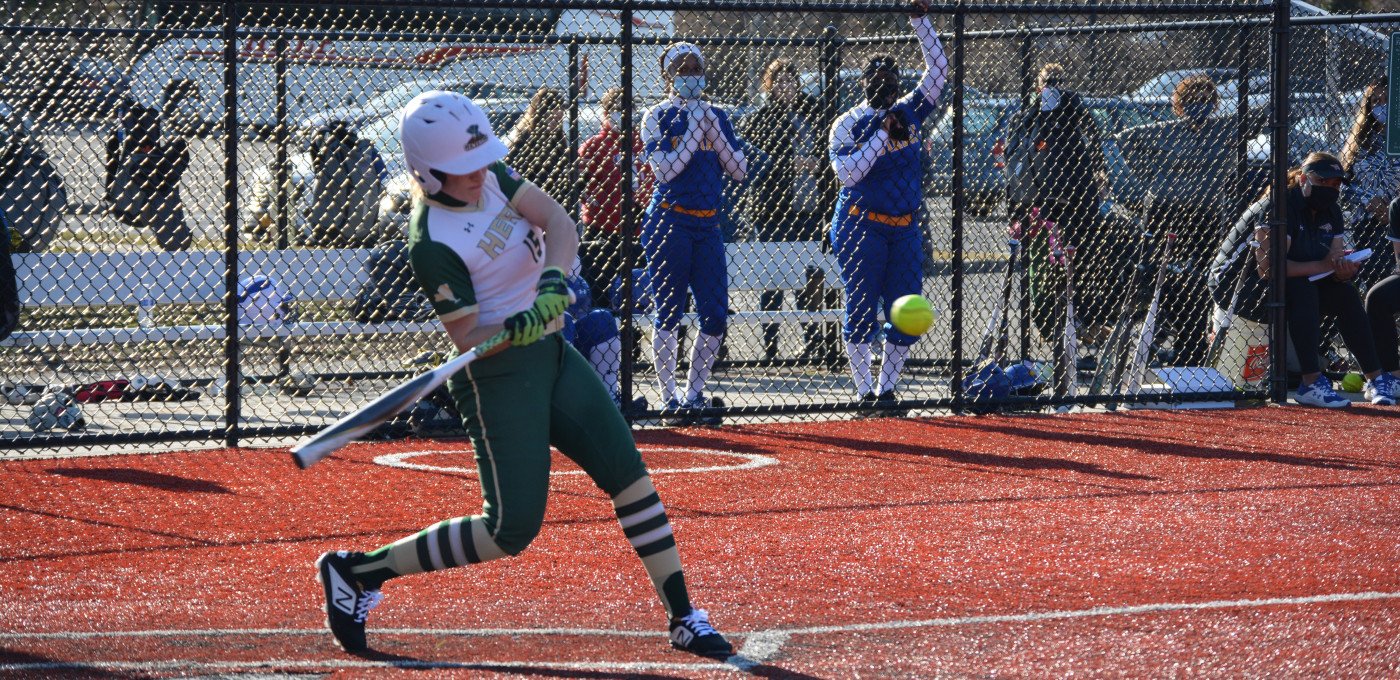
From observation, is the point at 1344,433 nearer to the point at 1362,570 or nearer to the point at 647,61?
the point at 1362,570

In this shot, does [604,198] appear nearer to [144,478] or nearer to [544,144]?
[544,144]

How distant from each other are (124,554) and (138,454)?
8.24ft

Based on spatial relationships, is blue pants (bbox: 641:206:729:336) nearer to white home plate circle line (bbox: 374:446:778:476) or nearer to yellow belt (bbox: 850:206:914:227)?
yellow belt (bbox: 850:206:914:227)

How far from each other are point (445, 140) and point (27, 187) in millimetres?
7053

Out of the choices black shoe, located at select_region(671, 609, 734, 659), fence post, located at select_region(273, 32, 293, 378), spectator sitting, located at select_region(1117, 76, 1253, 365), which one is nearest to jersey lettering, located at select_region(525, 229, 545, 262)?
black shoe, located at select_region(671, 609, 734, 659)

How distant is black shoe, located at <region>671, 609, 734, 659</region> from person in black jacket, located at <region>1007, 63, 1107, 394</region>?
6.14 meters

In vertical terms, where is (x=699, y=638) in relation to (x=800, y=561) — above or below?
above

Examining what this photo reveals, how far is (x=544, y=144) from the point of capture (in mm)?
10773

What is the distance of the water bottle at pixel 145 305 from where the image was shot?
10109 mm

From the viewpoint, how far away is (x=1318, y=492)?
734 cm

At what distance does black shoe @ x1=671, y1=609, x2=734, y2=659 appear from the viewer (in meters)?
4.64

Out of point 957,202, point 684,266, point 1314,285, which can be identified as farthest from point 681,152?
point 1314,285

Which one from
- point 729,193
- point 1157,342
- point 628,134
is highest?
point 628,134

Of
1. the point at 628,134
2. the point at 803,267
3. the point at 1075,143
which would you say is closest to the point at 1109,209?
the point at 1075,143
